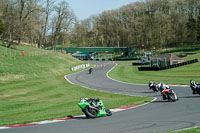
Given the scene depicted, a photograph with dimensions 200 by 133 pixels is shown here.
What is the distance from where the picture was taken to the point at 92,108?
16156mm

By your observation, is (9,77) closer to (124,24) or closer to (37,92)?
(37,92)

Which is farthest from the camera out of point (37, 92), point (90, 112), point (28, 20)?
point (28, 20)

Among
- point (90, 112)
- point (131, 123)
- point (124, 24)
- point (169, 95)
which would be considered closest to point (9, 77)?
point (169, 95)

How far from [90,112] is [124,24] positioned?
445 feet

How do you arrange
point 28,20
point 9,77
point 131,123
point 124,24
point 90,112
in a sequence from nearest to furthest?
point 131,123 → point 90,112 → point 9,77 → point 28,20 → point 124,24

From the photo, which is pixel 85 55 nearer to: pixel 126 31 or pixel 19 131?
pixel 126 31

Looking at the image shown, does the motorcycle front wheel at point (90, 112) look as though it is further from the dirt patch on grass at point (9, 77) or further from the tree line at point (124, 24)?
the tree line at point (124, 24)

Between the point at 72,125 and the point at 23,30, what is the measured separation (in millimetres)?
68690

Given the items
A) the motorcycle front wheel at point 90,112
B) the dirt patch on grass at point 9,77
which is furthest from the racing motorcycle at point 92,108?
the dirt patch on grass at point 9,77

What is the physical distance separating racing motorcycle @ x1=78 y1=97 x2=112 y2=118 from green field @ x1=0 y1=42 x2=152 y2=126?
64.7 inches

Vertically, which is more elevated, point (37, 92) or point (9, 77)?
point (9, 77)

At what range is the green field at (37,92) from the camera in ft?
65.7

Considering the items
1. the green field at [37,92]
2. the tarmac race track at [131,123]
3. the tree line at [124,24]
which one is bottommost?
the green field at [37,92]

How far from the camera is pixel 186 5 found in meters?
138
